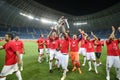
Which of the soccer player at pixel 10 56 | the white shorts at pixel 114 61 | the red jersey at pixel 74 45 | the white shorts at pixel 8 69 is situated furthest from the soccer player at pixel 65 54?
the soccer player at pixel 10 56

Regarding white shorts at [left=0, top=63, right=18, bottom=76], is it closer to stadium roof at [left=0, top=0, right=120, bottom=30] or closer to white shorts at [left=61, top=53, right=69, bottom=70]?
white shorts at [left=61, top=53, right=69, bottom=70]

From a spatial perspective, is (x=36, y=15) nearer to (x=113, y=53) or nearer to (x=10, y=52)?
(x=113, y=53)

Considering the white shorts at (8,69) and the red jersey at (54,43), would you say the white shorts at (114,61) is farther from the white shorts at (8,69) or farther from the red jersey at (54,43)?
the white shorts at (8,69)

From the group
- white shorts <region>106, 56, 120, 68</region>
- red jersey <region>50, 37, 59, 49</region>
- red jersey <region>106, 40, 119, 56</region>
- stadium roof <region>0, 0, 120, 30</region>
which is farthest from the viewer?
stadium roof <region>0, 0, 120, 30</region>

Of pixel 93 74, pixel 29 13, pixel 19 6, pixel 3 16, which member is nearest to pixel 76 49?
pixel 93 74

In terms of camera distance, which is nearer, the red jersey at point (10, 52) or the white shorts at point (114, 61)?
the red jersey at point (10, 52)

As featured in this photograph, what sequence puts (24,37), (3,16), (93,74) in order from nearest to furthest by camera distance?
(93,74) → (3,16) → (24,37)

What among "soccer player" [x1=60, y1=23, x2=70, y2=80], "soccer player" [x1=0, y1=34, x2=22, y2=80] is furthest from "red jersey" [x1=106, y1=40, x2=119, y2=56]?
"soccer player" [x1=0, y1=34, x2=22, y2=80]

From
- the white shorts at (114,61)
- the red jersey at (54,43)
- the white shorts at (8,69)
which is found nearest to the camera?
the white shorts at (8,69)

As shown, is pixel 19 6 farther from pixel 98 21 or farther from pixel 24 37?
pixel 98 21

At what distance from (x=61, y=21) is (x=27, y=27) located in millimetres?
65378

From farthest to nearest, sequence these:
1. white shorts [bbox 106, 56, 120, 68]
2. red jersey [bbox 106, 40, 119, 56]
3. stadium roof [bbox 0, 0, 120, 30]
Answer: stadium roof [bbox 0, 0, 120, 30]
red jersey [bbox 106, 40, 119, 56]
white shorts [bbox 106, 56, 120, 68]

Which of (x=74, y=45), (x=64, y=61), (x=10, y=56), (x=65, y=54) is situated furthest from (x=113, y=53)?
(x=10, y=56)

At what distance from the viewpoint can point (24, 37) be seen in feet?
224
